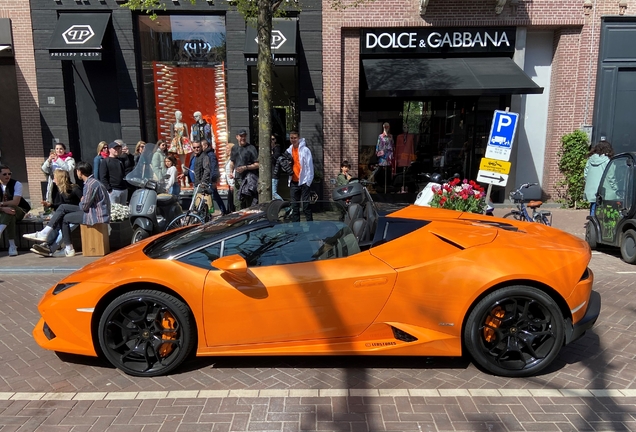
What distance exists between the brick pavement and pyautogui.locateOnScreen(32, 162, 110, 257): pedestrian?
3.74m

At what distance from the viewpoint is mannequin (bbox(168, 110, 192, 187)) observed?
13.5m

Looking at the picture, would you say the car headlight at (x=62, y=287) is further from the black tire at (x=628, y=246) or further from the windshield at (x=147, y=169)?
the black tire at (x=628, y=246)

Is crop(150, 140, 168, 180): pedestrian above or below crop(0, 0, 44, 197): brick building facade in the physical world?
below

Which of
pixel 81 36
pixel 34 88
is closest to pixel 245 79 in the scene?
pixel 81 36

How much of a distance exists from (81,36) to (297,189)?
7.30m

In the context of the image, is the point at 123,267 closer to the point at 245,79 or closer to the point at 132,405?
the point at 132,405

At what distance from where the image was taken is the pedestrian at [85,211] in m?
7.45

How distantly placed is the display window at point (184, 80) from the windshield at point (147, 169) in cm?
496

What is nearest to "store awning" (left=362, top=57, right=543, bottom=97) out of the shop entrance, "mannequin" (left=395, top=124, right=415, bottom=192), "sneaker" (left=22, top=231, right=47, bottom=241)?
the shop entrance

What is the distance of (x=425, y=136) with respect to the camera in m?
13.7

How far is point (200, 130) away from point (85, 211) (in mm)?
6433

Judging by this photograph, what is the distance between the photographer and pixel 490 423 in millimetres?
2947

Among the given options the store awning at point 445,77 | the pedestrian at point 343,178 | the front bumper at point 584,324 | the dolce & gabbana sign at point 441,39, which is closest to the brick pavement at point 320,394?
the front bumper at point 584,324

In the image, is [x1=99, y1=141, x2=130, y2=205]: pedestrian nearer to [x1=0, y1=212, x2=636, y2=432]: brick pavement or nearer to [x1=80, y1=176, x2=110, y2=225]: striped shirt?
[x1=80, y1=176, x2=110, y2=225]: striped shirt
